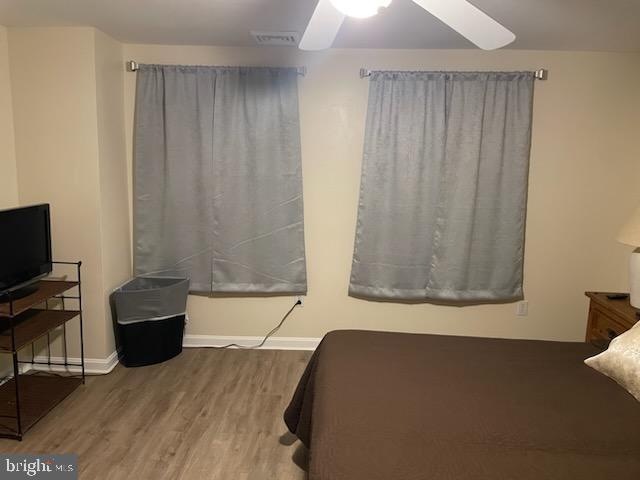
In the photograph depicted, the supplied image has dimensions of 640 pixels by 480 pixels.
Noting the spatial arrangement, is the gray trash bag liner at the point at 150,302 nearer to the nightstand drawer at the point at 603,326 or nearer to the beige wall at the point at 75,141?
the beige wall at the point at 75,141

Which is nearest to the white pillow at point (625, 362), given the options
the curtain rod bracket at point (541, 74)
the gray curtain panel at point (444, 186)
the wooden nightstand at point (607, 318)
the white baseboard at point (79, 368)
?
the wooden nightstand at point (607, 318)

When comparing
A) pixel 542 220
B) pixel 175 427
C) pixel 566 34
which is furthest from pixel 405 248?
pixel 175 427

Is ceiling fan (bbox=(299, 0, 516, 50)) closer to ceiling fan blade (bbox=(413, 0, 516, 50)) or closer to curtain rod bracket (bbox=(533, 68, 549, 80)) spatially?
ceiling fan blade (bbox=(413, 0, 516, 50))

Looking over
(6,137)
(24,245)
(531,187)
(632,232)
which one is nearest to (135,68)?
(6,137)

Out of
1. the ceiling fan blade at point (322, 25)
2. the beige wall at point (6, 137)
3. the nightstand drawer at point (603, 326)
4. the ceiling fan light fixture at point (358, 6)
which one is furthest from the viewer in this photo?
the beige wall at point (6, 137)

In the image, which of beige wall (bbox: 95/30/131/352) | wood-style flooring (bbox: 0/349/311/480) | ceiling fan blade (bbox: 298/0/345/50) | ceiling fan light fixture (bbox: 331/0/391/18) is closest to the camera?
ceiling fan light fixture (bbox: 331/0/391/18)

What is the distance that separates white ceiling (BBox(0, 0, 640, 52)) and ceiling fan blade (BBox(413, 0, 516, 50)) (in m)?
0.66

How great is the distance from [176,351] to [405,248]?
1852 mm

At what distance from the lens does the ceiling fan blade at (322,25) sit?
5.50 feet

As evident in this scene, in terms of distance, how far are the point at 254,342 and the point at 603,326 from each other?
2402 millimetres

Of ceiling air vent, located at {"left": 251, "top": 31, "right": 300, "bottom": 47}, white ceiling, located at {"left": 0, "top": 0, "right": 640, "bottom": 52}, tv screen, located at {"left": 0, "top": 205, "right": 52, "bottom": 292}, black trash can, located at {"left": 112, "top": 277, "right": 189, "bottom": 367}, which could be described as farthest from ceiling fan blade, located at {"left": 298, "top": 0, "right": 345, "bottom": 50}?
A: black trash can, located at {"left": 112, "top": 277, "right": 189, "bottom": 367}

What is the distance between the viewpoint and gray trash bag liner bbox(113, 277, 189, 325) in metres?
3.17

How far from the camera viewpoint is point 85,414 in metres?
2.71

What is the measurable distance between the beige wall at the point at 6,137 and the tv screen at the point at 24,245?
0.31 m
